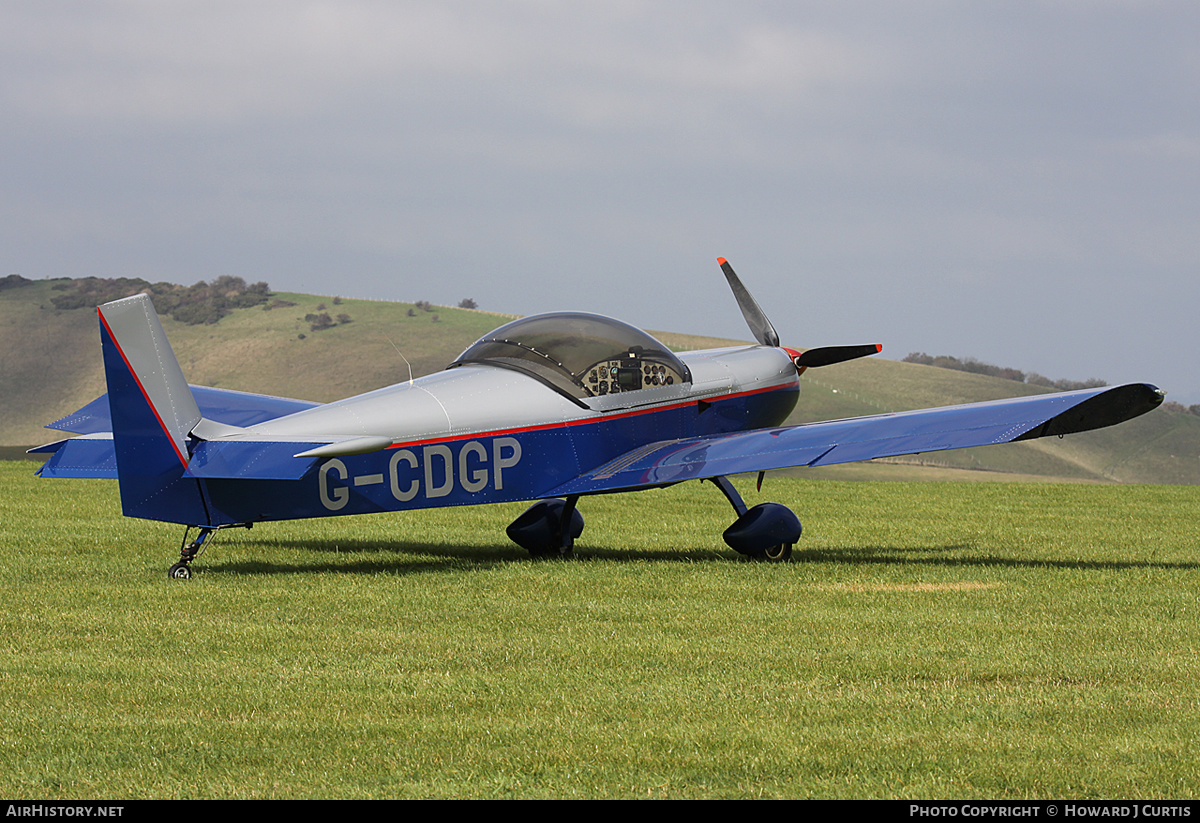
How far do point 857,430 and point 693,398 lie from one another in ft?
6.72

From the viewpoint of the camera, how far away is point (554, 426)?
Result: 12.2 m

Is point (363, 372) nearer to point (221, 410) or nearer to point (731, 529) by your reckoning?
point (221, 410)

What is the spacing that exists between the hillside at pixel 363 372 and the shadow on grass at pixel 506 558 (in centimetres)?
4542

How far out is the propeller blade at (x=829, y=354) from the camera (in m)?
15.8

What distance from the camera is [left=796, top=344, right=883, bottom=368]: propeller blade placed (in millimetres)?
15773

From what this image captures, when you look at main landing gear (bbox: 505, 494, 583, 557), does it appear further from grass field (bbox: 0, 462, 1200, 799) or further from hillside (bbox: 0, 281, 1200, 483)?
hillside (bbox: 0, 281, 1200, 483)

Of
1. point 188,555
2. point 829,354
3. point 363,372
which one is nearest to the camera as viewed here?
point 188,555

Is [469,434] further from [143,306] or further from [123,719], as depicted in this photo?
[123,719]

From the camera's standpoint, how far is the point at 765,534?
12266 millimetres

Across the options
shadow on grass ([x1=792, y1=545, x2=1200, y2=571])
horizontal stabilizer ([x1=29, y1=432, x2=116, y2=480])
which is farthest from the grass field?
horizontal stabilizer ([x1=29, y1=432, x2=116, y2=480])

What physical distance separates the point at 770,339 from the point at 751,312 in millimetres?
584

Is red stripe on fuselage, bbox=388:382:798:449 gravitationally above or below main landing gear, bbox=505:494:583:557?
above

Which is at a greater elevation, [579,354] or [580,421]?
[579,354]

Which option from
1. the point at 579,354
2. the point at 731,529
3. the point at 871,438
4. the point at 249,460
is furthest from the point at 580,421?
the point at 249,460
